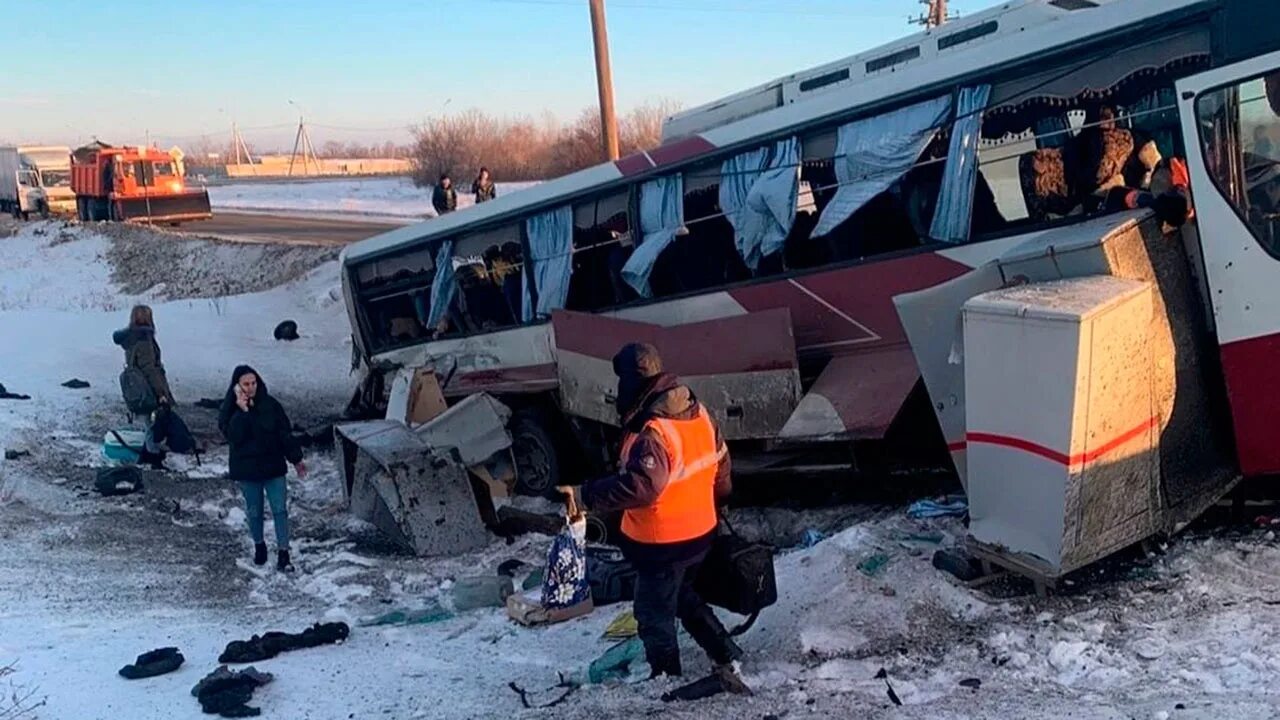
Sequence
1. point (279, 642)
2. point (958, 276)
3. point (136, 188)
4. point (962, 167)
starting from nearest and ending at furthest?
point (279, 642)
point (958, 276)
point (962, 167)
point (136, 188)

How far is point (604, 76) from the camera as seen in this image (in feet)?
55.7

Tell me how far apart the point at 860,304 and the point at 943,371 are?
4.72 ft

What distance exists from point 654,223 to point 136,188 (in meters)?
33.4

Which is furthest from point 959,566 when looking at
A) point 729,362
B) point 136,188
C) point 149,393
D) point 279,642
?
point 136,188

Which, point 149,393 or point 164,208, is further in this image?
point 164,208

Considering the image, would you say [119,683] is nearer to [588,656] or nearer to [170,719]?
[170,719]

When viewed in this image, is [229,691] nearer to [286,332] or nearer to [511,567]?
[511,567]

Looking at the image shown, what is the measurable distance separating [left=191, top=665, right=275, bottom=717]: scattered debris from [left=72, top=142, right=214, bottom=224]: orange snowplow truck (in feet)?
113

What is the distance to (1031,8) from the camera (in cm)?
761

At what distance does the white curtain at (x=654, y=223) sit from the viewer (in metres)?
8.35

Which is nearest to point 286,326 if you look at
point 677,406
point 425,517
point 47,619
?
point 425,517

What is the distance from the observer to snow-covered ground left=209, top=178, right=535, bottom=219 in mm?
38531

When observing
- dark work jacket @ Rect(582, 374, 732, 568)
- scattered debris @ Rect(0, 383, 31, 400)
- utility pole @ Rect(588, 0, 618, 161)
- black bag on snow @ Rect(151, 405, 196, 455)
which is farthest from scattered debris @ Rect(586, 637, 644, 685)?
utility pole @ Rect(588, 0, 618, 161)

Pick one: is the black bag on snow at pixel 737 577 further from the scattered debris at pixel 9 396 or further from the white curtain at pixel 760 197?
the scattered debris at pixel 9 396
